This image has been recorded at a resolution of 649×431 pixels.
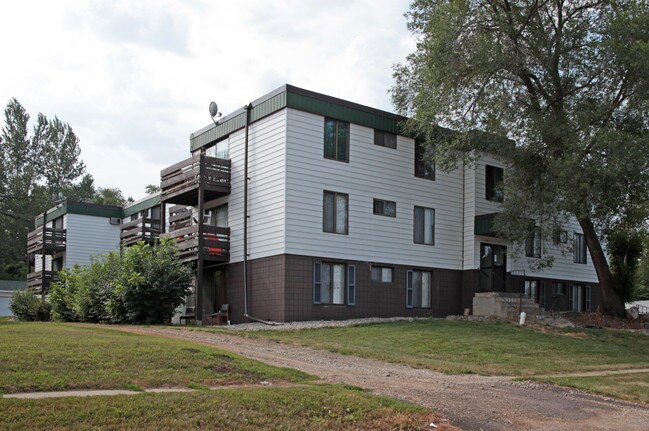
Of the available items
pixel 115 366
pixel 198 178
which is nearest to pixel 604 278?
pixel 198 178

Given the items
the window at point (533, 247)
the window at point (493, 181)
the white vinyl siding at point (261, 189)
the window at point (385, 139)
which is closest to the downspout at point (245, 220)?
the white vinyl siding at point (261, 189)

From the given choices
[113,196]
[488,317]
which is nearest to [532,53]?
[488,317]

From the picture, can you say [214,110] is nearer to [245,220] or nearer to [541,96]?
[245,220]

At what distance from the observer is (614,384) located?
15.4 metres

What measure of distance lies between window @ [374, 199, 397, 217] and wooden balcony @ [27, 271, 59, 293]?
21.5 metres

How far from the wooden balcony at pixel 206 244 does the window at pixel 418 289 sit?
7143 mm

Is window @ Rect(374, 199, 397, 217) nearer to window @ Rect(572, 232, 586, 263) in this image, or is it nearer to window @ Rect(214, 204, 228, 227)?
window @ Rect(214, 204, 228, 227)

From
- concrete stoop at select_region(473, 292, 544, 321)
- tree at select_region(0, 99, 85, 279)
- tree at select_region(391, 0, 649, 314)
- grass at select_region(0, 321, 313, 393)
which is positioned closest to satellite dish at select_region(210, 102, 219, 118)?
tree at select_region(391, 0, 649, 314)

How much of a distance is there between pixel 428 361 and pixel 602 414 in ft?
19.0

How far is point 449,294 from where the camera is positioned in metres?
30.5

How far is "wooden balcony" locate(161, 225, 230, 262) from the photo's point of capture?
27.7 m

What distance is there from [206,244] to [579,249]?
759 inches

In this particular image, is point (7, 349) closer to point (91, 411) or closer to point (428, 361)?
point (91, 411)

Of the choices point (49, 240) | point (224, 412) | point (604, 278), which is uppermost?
point (49, 240)
